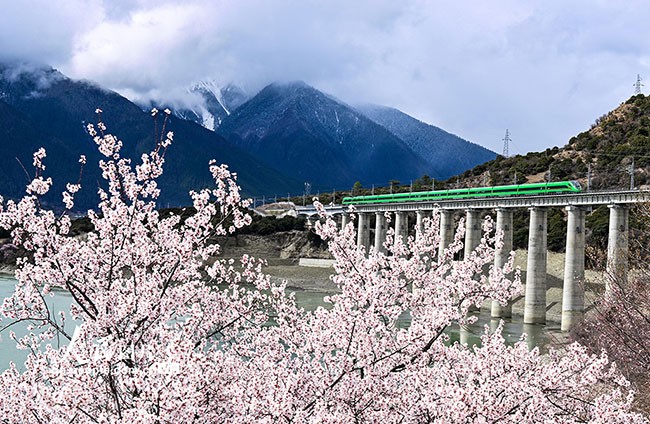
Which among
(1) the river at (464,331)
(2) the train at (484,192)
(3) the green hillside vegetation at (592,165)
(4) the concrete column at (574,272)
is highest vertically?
(3) the green hillside vegetation at (592,165)

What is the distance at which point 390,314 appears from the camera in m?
11.3

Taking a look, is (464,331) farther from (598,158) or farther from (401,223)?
(598,158)

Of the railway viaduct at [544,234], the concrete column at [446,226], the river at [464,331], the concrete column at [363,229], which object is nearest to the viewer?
the river at [464,331]

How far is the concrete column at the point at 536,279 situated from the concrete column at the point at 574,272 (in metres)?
3.39

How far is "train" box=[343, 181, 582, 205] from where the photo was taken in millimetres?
57000

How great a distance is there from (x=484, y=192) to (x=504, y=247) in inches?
284

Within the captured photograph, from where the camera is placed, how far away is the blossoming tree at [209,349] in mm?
8062

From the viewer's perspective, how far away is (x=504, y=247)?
59.5 meters

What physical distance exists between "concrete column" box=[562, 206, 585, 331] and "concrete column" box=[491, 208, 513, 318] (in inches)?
247

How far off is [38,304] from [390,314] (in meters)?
4.79

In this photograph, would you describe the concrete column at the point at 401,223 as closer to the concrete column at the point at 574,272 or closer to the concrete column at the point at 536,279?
the concrete column at the point at 536,279

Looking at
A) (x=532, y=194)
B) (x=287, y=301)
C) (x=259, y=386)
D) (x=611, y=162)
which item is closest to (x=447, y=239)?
(x=532, y=194)

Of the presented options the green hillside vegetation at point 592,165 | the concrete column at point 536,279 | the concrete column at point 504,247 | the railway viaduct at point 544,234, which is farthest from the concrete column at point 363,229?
the concrete column at point 536,279

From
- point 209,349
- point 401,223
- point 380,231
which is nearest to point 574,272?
point 401,223
